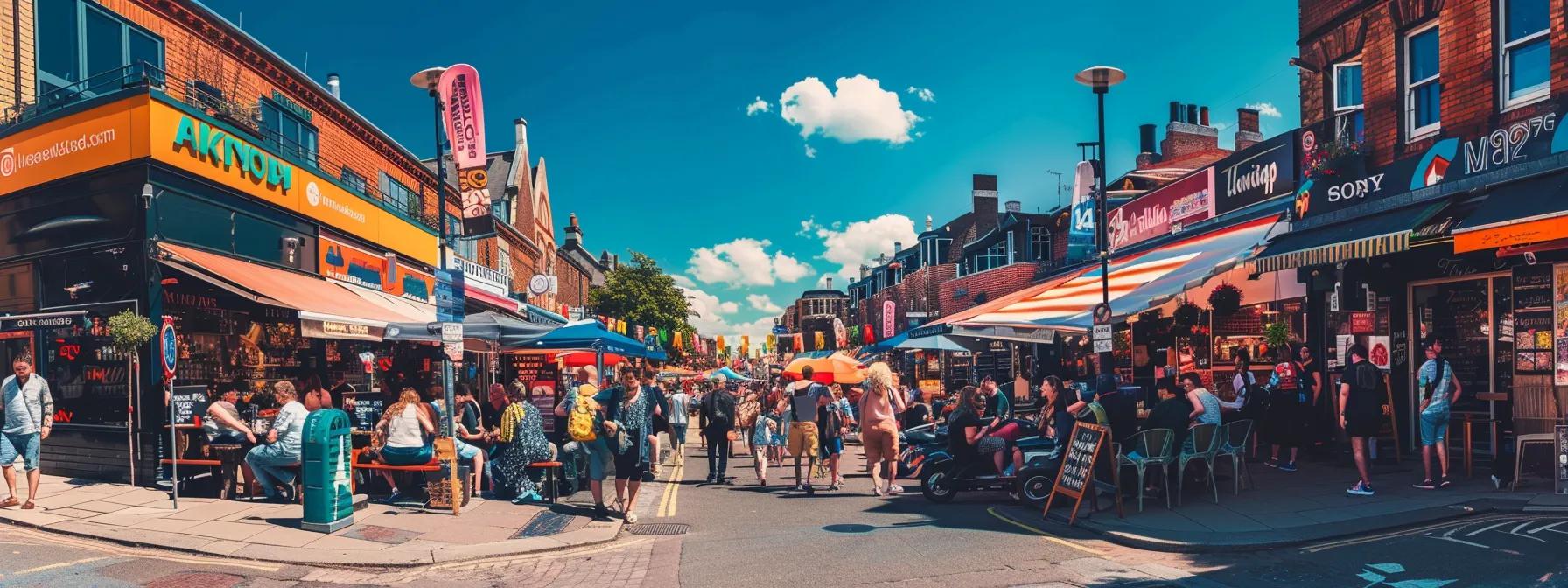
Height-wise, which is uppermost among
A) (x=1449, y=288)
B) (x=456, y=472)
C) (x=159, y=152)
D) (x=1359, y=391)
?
(x=159, y=152)

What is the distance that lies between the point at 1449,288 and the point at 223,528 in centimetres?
1459

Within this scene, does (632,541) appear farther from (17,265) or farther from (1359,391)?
(17,265)

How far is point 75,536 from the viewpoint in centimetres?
→ 855

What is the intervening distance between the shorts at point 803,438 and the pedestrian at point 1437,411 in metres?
6.92

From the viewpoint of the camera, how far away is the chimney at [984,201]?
149 feet

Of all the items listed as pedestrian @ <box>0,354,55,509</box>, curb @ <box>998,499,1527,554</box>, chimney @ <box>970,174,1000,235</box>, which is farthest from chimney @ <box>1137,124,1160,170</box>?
pedestrian @ <box>0,354,55,509</box>

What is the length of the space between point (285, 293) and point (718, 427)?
6424 millimetres

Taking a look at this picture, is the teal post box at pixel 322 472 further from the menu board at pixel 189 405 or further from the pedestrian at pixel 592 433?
the menu board at pixel 189 405

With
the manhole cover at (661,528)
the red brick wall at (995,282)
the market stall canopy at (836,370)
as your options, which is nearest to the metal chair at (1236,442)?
the manhole cover at (661,528)

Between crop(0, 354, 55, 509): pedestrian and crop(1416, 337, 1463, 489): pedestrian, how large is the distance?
48.4 feet

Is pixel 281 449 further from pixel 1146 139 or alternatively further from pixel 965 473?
pixel 1146 139

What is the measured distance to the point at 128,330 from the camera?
11047 mm

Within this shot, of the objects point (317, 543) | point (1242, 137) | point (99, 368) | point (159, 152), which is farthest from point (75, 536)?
point (1242, 137)

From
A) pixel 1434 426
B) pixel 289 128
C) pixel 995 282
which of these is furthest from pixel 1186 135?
pixel 289 128
